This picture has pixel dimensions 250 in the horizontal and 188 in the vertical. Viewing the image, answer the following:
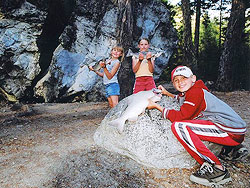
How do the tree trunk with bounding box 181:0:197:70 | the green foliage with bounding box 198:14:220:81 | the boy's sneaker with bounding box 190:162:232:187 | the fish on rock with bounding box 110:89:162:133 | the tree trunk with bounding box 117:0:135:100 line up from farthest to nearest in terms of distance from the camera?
1. the green foliage with bounding box 198:14:220:81
2. the tree trunk with bounding box 181:0:197:70
3. the tree trunk with bounding box 117:0:135:100
4. the fish on rock with bounding box 110:89:162:133
5. the boy's sneaker with bounding box 190:162:232:187

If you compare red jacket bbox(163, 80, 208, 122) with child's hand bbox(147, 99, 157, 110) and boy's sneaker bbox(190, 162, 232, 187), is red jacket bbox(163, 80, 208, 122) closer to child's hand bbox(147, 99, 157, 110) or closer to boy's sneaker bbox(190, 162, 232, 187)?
child's hand bbox(147, 99, 157, 110)

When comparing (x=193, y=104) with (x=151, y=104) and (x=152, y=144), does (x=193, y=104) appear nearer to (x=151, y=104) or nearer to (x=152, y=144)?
(x=151, y=104)

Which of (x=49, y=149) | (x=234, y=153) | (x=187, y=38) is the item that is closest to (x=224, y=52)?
(x=187, y=38)

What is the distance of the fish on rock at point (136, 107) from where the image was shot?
308cm

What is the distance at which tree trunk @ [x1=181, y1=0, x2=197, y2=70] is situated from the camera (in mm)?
8141

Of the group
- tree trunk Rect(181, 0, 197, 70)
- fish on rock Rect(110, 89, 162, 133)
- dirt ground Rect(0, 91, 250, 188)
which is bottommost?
dirt ground Rect(0, 91, 250, 188)

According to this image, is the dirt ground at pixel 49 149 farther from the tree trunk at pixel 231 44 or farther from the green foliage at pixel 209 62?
the green foliage at pixel 209 62

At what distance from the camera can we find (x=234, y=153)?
3096mm

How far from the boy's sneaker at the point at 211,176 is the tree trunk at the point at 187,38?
263 inches

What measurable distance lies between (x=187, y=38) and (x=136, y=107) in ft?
20.6

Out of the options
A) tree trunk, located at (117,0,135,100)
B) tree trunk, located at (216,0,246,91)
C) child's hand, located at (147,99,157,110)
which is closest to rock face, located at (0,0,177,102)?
tree trunk, located at (117,0,135,100)

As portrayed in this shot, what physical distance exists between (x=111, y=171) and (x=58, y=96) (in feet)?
21.1

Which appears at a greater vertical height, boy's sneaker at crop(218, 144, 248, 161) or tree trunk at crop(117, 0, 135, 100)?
tree trunk at crop(117, 0, 135, 100)

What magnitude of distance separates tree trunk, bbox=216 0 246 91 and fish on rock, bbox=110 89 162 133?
23.1 ft
